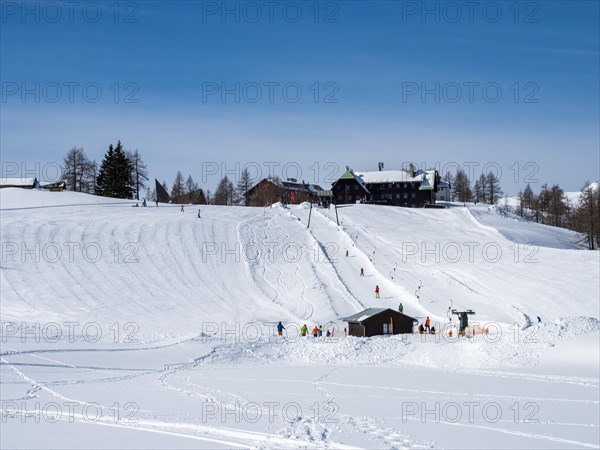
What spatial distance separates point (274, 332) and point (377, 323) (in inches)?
233

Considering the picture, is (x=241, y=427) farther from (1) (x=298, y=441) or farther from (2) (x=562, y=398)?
(2) (x=562, y=398)

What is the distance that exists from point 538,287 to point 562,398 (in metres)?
30.5

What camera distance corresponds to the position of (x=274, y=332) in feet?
115

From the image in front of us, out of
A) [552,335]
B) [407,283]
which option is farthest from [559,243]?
[552,335]

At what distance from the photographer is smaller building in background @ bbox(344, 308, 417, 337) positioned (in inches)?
1299

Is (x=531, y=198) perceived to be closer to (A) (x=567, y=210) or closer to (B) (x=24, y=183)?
(A) (x=567, y=210)

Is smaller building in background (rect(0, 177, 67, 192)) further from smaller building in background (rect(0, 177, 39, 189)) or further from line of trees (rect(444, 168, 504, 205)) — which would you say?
line of trees (rect(444, 168, 504, 205))

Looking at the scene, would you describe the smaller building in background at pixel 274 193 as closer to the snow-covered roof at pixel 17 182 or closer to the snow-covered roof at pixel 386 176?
the snow-covered roof at pixel 386 176

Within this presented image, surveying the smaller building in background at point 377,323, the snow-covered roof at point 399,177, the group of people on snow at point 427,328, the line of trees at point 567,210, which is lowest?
the group of people on snow at point 427,328

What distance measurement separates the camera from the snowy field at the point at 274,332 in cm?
1383

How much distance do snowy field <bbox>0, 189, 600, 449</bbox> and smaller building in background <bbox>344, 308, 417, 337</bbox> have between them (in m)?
1.86

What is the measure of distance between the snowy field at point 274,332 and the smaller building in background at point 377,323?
1857 mm

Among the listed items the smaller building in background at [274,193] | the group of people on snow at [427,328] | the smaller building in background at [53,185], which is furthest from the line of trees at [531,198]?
the smaller building in background at [53,185]

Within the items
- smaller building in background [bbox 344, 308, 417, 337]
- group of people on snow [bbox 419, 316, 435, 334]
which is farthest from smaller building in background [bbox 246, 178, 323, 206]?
smaller building in background [bbox 344, 308, 417, 337]
